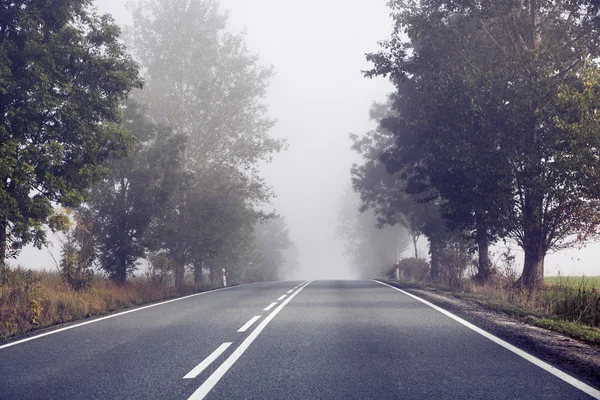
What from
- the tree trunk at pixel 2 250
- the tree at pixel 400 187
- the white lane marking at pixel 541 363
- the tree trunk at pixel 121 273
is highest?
the tree at pixel 400 187

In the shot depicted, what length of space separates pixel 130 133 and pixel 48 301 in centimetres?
531

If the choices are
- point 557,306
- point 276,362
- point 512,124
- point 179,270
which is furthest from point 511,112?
point 179,270

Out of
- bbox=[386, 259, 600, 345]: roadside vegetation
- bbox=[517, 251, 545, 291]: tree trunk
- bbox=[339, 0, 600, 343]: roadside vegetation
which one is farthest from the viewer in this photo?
bbox=[517, 251, 545, 291]: tree trunk

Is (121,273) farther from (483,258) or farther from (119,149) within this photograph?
(483,258)

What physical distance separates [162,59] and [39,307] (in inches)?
873

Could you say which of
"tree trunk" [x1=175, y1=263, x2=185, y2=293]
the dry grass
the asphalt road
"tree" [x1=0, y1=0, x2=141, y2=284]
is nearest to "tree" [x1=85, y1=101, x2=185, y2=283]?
the dry grass

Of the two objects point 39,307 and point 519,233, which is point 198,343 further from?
point 519,233

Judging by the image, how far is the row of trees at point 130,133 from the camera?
13.0 meters

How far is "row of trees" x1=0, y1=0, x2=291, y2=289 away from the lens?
13.0m

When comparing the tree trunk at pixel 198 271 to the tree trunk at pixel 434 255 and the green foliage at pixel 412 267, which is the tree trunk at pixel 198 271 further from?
the green foliage at pixel 412 267

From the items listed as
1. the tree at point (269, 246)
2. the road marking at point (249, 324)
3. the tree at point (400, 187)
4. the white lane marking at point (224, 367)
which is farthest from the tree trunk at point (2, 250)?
the tree at point (269, 246)

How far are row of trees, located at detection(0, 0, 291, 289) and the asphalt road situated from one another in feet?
16.9

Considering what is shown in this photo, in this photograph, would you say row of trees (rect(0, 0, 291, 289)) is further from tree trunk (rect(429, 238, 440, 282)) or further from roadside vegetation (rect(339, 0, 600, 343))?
tree trunk (rect(429, 238, 440, 282))

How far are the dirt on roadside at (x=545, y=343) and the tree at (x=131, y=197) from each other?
13228 mm
